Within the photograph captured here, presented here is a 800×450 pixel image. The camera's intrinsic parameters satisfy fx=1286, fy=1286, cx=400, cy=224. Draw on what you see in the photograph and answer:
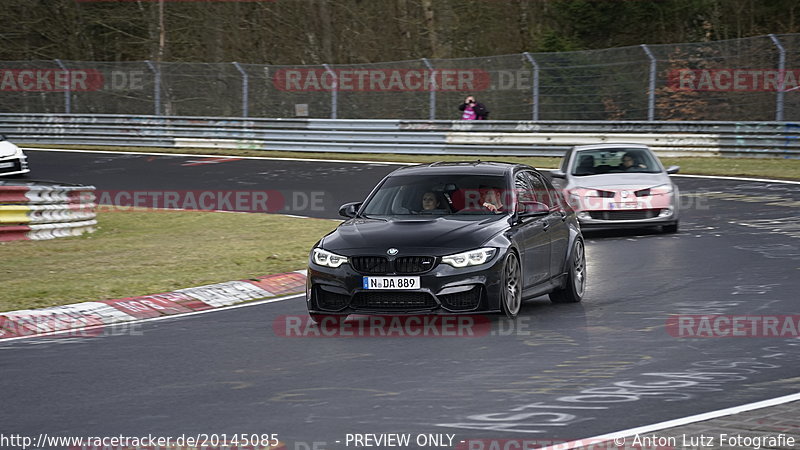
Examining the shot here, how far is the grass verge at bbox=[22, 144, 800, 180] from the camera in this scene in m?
28.7

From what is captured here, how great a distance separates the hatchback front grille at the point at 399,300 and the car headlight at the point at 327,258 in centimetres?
36

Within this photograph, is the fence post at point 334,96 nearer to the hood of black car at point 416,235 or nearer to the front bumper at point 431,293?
the hood of black car at point 416,235

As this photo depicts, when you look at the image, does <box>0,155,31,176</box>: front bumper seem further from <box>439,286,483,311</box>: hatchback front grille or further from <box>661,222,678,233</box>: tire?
<box>439,286,483,311</box>: hatchback front grille

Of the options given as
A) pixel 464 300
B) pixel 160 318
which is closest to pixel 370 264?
pixel 464 300

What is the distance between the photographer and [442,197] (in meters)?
11.6

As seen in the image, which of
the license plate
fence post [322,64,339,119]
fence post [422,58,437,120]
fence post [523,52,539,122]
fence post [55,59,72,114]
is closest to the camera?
the license plate

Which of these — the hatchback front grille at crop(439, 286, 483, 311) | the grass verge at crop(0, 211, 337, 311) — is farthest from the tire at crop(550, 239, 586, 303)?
the grass verge at crop(0, 211, 337, 311)

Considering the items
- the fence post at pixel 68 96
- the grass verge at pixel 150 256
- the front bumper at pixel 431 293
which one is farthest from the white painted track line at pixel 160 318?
the fence post at pixel 68 96

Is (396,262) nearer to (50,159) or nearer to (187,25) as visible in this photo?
(50,159)

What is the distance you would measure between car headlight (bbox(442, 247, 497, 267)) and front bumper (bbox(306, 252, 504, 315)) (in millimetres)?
37

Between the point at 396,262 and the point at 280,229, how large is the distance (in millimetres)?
10136

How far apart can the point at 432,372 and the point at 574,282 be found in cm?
399

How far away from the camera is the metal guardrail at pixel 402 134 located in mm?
31547

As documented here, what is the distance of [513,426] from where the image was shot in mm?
6910
